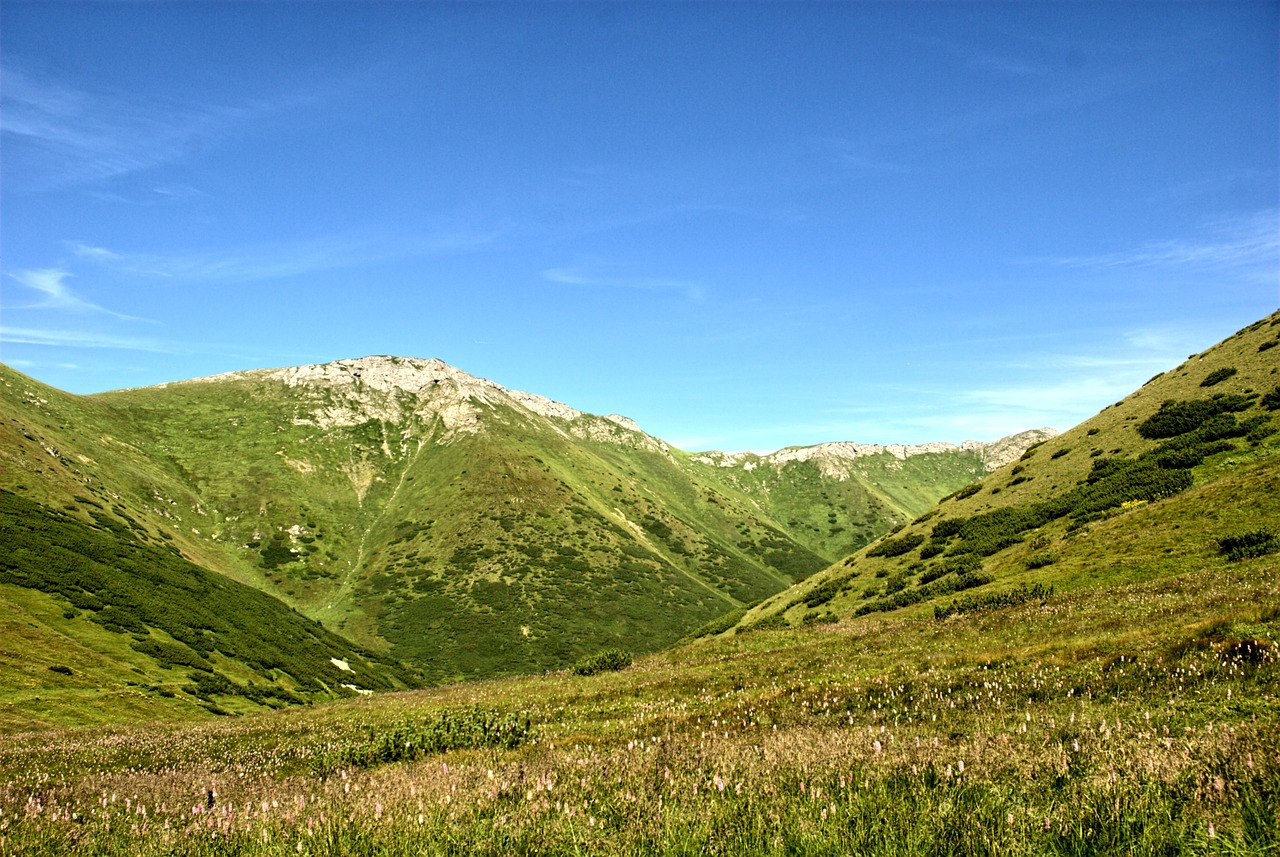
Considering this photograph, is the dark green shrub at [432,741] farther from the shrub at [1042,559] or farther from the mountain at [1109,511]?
the shrub at [1042,559]

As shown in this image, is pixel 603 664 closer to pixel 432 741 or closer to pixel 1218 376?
pixel 432 741

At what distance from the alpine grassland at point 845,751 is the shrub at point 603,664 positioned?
194 inches

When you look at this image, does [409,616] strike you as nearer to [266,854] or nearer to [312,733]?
[312,733]

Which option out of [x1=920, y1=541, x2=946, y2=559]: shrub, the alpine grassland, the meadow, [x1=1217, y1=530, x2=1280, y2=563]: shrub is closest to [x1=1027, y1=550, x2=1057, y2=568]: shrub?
the alpine grassland

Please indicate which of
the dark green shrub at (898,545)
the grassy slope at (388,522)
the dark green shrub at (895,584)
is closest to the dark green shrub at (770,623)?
the dark green shrub at (895,584)

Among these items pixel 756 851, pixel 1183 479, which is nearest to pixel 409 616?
pixel 1183 479

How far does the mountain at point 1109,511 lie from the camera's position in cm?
2377

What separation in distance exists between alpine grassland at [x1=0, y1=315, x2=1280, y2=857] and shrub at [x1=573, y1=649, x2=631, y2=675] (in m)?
4.93

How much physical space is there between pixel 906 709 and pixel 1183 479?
3236 centimetres

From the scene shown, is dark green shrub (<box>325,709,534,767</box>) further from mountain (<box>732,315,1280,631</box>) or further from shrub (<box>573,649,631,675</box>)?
mountain (<box>732,315,1280,631</box>)

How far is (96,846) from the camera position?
561cm

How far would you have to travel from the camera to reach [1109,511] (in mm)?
32031

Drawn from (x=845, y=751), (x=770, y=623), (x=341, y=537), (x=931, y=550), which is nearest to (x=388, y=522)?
(x=341, y=537)

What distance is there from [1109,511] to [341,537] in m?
154
